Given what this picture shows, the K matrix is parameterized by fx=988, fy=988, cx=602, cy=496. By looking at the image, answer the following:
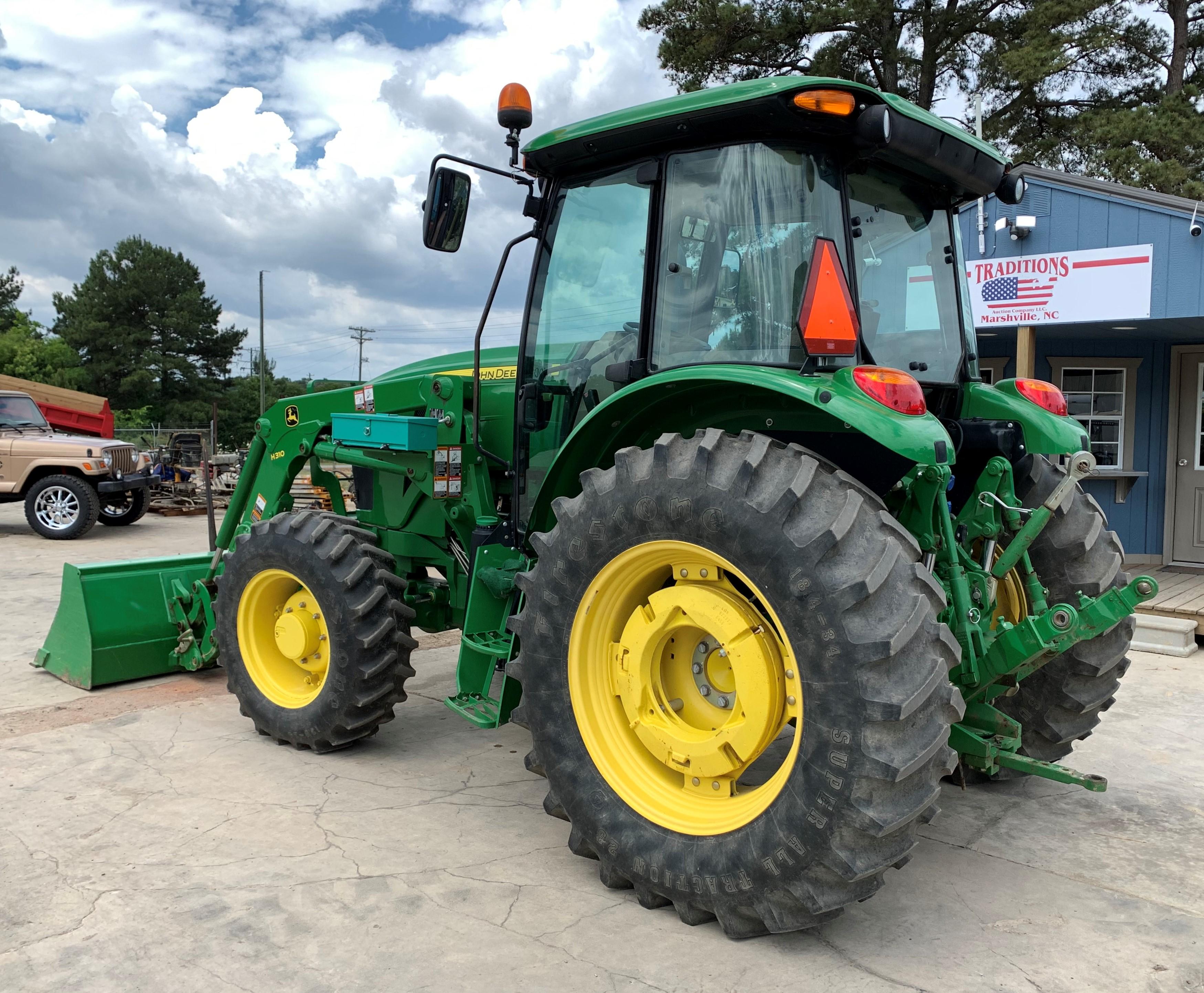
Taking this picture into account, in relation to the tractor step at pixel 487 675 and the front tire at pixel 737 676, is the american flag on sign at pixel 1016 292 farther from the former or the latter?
the front tire at pixel 737 676

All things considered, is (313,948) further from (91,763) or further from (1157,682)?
(1157,682)

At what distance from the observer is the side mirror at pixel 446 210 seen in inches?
154

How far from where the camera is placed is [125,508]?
1455cm

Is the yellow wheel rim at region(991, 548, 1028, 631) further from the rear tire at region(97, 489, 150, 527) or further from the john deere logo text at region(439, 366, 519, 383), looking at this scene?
the rear tire at region(97, 489, 150, 527)

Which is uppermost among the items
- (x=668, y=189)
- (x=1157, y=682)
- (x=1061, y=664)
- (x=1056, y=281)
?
(x=1056, y=281)

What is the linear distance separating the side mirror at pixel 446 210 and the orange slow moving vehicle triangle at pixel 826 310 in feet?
5.26

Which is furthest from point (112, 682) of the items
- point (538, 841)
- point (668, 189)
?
point (668, 189)

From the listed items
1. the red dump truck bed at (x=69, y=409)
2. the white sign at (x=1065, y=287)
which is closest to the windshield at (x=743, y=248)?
the white sign at (x=1065, y=287)

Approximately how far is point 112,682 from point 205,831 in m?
2.41

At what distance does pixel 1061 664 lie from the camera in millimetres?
3883

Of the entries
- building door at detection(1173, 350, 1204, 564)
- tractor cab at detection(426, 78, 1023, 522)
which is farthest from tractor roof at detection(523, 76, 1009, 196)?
building door at detection(1173, 350, 1204, 564)

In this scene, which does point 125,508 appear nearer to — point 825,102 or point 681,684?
point 681,684

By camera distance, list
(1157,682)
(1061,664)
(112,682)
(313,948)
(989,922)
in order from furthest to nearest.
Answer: (1157,682), (112,682), (1061,664), (989,922), (313,948)

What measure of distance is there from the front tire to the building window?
8287 mm
